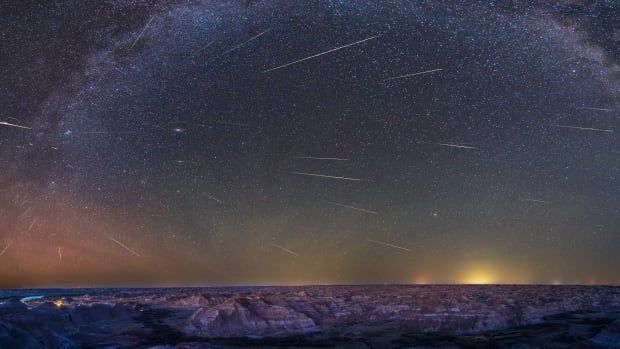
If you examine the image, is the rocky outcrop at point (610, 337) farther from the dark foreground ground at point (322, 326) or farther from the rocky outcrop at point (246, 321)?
the rocky outcrop at point (246, 321)

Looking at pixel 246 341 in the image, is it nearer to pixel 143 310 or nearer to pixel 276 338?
pixel 276 338

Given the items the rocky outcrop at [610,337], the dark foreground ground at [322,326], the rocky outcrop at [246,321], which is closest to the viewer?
the rocky outcrop at [610,337]

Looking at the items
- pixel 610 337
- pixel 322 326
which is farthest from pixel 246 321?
pixel 610 337

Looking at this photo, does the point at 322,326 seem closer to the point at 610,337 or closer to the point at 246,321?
the point at 246,321

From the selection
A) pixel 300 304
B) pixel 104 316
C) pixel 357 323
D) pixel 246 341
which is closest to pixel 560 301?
pixel 357 323

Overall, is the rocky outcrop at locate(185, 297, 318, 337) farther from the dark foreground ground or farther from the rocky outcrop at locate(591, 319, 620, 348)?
the rocky outcrop at locate(591, 319, 620, 348)

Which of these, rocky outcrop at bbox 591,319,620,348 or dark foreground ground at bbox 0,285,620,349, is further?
dark foreground ground at bbox 0,285,620,349

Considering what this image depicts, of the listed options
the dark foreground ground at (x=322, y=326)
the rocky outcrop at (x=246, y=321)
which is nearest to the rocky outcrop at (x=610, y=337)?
A: the dark foreground ground at (x=322, y=326)

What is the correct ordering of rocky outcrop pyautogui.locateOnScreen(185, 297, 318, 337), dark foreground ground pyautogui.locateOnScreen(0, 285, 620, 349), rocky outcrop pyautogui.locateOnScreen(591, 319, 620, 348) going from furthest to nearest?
rocky outcrop pyautogui.locateOnScreen(185, 297, 318, 337)
dark foreground ground pyautogui.locateOnScreen(0, 285, 620, 349)
rocky outcrop pyautogui.locateOnScreen(591, 319, 620, 348)

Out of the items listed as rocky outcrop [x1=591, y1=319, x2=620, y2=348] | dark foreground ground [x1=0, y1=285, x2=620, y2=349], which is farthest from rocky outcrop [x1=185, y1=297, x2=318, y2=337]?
rocky outcrop [x1=591, y1=319, x2=620, y2=348]
